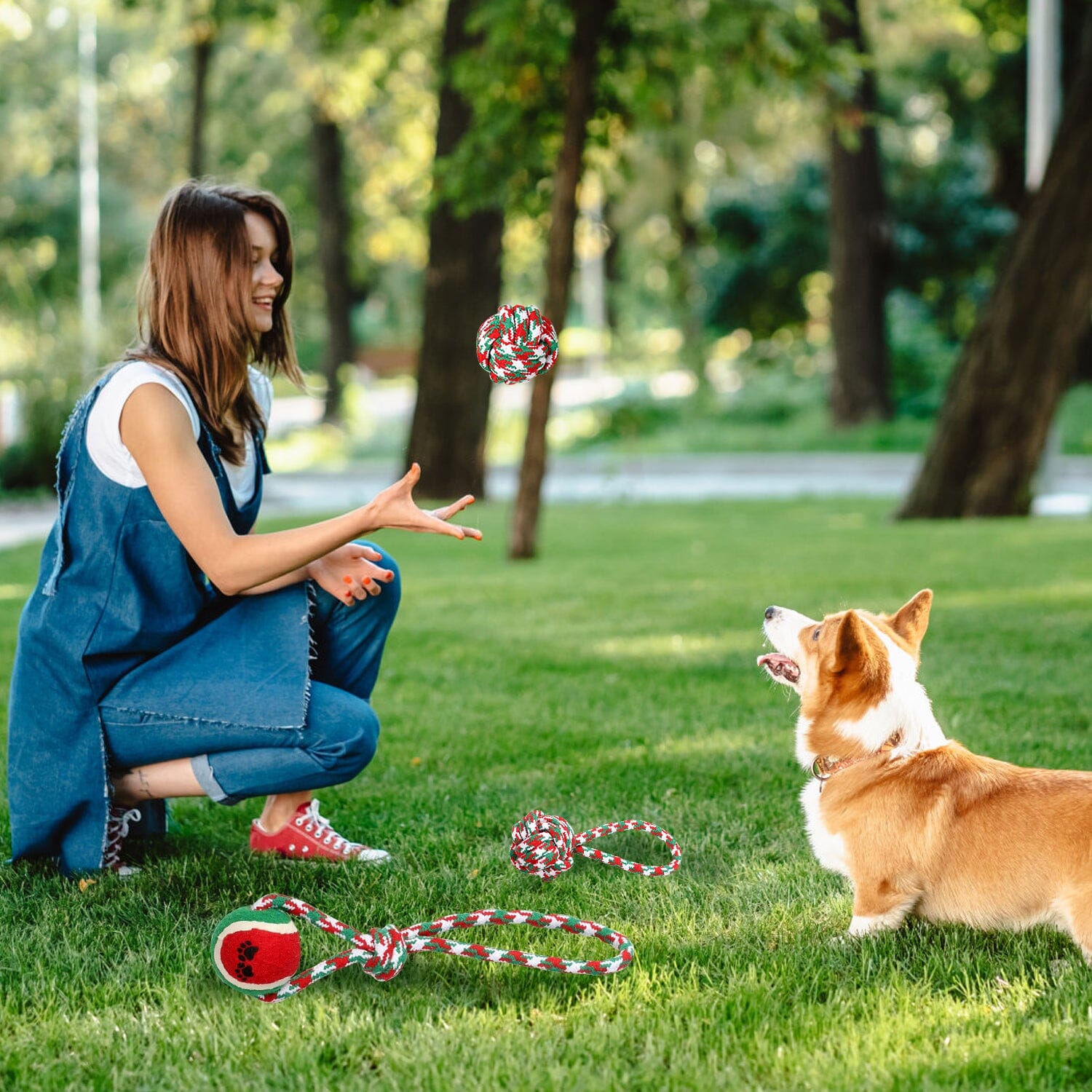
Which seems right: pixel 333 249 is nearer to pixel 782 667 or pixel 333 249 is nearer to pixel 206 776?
pixel 206 776

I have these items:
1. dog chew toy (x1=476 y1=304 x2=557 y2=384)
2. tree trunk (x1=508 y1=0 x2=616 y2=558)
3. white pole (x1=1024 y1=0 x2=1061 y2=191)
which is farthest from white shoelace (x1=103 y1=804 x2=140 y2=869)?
white pole (x1=1024 y1=0 x2=1061 y2=191)

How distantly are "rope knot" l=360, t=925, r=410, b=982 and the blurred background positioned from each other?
6.88 feet

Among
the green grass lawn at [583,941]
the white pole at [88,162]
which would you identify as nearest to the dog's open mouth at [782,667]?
the green grass lawn at [583,941]

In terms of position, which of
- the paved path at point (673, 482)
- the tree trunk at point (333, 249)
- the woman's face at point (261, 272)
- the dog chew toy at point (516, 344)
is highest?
the woman's face at point (261, 272)

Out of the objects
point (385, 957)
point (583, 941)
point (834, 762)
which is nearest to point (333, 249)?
point (834, 762)

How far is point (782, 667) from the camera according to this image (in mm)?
3350

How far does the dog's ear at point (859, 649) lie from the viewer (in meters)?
3.01

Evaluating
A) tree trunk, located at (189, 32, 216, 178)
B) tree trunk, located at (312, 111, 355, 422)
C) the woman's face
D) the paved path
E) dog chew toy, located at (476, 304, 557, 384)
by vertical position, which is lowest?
the paved path

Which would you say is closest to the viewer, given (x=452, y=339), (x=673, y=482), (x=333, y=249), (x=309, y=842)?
(x=309, y=842)

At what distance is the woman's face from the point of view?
3484 millimetres

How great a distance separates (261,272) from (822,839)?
6.46 ft

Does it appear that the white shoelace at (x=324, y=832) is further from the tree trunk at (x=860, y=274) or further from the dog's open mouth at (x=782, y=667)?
the tree trunk at (x=860, y=274)

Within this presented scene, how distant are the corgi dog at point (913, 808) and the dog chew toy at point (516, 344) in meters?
0.98

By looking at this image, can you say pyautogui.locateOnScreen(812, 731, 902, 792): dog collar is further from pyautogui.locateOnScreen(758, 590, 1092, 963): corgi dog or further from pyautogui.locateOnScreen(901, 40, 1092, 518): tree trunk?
pyautogui.locateOnScreen(901, 40, 1092, 518): tree trunk
